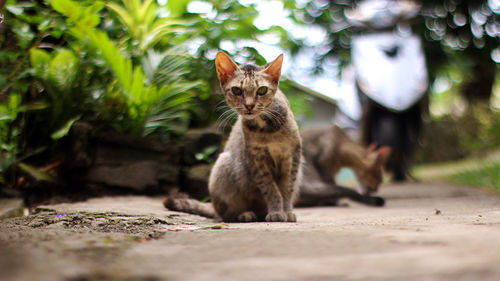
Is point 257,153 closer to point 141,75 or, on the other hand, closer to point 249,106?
point 249,106

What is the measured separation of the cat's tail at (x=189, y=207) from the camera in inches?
129

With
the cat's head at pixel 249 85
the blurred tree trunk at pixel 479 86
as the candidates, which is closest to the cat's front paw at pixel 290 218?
the cat's head at pixel 249 85

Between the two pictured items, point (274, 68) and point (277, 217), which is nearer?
point (277, 217)

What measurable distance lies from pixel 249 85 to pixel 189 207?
4.01 ft

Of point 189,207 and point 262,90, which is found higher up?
point 262,90

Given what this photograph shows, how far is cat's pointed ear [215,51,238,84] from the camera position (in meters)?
3.00

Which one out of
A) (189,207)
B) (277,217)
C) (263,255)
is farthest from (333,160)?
(263,255)

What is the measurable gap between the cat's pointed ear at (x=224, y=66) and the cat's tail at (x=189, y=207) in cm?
107

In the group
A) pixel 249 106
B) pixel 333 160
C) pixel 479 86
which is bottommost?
pixel 333 160

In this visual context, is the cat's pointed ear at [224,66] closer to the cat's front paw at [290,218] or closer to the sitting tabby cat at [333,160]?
the cat's front paw at [290,218]

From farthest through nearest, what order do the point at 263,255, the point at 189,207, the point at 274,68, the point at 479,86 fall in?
the point at 479,86 → the point at 189,207 → the point at 274,68 → the point at 263,255

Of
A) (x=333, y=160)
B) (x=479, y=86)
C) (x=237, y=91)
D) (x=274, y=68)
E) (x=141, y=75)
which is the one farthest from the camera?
(x=479, y=86)

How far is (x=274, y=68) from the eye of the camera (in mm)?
3035

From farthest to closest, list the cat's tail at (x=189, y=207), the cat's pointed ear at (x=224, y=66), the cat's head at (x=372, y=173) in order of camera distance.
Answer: the cat's head at (x=372, y=173) → the cat's tail at (x=189, y=207) → the cat's pointed ear at (x=224, y=66)
